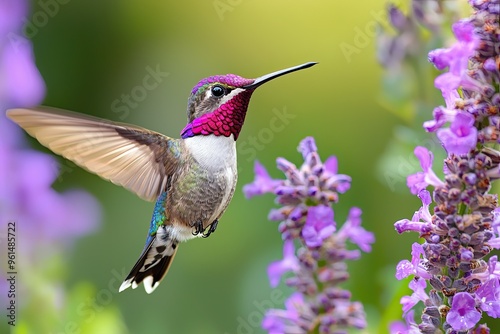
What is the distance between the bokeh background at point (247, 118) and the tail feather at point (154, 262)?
2.14ft

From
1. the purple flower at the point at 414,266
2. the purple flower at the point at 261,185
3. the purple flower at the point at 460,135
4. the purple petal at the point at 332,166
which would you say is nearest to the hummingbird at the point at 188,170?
the purple flower at the point at 261,185

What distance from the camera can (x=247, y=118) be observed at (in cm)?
590

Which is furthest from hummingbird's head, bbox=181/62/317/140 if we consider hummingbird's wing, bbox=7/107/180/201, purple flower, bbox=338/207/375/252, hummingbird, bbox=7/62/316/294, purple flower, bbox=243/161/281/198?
purple flower, bbox=338/207/375/252

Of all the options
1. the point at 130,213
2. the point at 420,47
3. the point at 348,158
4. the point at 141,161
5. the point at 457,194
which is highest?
the point at 420,47

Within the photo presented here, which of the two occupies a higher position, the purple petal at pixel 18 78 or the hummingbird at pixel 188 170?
the purple petal at pixel 18 78

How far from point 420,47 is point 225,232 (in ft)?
7.35

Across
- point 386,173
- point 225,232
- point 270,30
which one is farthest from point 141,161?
point 270,30

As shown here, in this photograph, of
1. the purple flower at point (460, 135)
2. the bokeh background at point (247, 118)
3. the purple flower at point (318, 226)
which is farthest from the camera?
the bokeh background at point (247, 118)

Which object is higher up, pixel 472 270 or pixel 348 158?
pixel 472 270

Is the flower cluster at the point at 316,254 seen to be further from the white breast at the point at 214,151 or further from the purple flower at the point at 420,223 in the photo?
the white breast at the point at 214,151

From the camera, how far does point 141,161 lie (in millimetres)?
3053

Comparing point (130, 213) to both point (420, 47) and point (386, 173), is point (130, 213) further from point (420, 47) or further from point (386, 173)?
point (420, 47)

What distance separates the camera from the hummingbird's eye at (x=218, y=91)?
10.2ft

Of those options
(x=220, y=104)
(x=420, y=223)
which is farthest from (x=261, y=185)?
(x=420, y=223)
